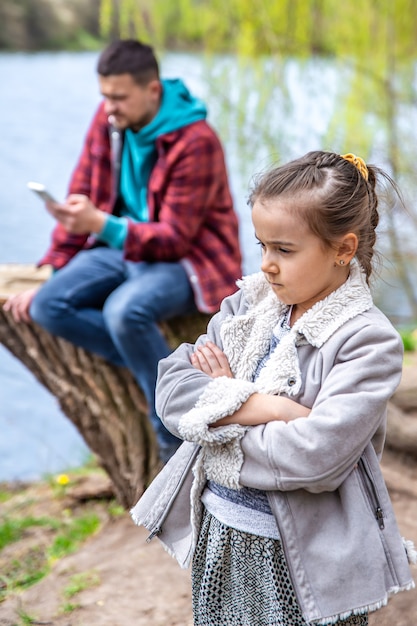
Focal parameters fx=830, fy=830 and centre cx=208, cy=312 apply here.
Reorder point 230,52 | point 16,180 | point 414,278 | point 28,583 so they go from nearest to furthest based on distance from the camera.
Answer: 1. point 28,583
2. point 230,52
3. point 16,180
4. point 414,278

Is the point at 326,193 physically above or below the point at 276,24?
above

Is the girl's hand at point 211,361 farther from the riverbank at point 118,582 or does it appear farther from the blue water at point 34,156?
the blue water at point 34,156

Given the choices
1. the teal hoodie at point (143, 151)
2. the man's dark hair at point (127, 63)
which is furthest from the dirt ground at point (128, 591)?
the man's dark hair at point (127, 63)

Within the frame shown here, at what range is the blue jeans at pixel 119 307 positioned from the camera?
2439mm

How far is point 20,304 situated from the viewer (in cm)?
266

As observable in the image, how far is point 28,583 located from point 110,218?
4.02 ft

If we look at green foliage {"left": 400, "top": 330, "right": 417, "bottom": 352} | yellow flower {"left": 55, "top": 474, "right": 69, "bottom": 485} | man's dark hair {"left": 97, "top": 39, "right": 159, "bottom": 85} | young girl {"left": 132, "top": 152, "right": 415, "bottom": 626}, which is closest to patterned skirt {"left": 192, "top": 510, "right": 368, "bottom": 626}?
young girl {"left": 132, "top": 152, "right": 415, "bottom": 626}

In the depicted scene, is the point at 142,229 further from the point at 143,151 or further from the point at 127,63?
the point at 127,63

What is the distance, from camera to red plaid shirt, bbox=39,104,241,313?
250cm

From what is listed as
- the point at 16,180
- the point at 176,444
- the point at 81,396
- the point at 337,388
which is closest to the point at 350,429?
the point at 337,388

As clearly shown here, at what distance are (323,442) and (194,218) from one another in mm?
1418

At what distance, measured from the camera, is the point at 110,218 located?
2500mm

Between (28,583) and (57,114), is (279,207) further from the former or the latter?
(57,114)

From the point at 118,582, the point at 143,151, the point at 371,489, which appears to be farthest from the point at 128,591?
the point at 143,151
